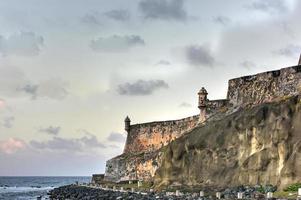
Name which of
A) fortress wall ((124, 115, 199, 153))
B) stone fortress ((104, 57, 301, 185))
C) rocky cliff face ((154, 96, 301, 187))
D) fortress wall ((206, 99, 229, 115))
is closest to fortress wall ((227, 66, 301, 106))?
stone fortress ((104, 57, 301, 185))

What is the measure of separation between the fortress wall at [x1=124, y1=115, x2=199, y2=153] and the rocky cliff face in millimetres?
16956

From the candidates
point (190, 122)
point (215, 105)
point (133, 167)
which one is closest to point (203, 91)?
point (215, 105)

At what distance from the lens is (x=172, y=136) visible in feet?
281

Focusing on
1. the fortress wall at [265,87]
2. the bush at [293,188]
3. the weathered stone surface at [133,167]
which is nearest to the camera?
the bush at [293,188]

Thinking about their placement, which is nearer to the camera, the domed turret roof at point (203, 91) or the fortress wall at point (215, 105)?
the fortress wall at point (215, 105)

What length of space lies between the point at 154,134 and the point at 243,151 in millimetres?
41992

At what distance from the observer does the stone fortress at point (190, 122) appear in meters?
52.5

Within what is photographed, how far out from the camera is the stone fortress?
52472 millimetres

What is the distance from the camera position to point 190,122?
79125 mm

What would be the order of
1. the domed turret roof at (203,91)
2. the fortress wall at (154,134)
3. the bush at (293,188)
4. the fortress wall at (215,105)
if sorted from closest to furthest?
the bush at (293,188)
the fortress wall at (215,105)
the domed turret roof at (203,91)
the fortress wall at (154,134)

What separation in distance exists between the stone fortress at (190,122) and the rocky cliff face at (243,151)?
9.12 ft

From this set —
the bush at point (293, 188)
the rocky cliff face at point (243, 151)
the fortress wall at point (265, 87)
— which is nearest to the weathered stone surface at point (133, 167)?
the rocky cliff face at point (243, 151)

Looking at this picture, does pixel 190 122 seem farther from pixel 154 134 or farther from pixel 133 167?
pixel 133 167

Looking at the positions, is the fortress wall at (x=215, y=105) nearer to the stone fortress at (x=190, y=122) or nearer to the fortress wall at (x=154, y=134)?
the stone fortress at (x=190, y=122)
